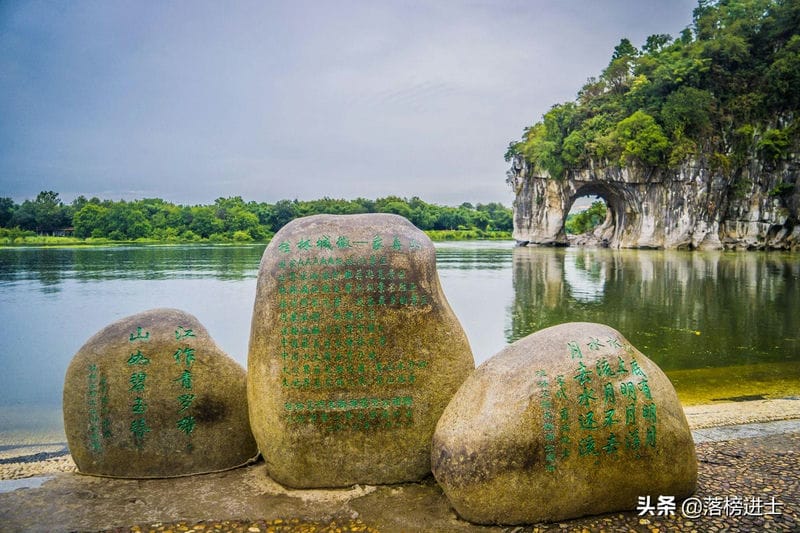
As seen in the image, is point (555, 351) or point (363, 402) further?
point (363, 402)

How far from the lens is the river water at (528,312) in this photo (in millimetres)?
8367

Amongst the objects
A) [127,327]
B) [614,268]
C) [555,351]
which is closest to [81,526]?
[127,327]

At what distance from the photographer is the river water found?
27.5 ft

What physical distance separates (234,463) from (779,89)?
4598cm

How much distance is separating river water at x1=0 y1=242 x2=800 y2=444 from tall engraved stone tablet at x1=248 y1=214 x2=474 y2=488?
4314 mm

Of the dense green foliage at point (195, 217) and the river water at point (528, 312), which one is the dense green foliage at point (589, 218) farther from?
the river water at point (528, 312)

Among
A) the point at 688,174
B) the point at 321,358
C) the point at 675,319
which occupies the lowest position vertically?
the point at 675,319

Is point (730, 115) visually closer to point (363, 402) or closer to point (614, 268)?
point (614, 268)

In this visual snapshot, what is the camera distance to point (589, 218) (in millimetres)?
71750

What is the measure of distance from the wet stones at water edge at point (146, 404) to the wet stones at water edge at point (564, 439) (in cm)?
182

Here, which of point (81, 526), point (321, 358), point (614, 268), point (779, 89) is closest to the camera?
point (81, 526)

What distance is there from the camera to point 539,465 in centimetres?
337

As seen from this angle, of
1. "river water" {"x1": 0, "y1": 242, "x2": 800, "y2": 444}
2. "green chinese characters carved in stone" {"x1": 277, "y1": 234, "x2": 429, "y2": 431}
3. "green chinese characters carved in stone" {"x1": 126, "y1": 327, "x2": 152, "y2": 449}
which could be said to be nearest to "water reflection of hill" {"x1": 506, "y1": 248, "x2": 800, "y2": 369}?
"river water" {"x1": 0, "y1": 242, "x2": 800, "y2": 444}

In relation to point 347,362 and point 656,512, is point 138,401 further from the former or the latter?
point 656,512
